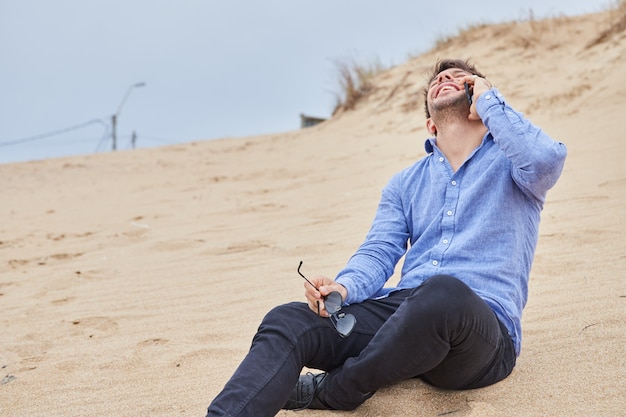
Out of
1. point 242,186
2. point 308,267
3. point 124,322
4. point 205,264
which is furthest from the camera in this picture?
point 242,186

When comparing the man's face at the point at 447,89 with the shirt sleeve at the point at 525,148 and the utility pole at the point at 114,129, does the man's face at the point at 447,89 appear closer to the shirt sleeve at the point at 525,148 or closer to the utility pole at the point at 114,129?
the shirt sleeve at the point at 525,148

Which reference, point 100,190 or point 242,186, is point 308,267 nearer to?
point 242,186

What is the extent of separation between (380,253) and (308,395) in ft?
1.81

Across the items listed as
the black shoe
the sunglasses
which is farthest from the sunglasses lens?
the black shoe

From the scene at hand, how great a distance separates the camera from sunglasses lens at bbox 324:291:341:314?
2.32m

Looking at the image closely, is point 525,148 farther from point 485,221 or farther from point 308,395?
point 308,395

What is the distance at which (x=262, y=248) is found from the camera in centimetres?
501

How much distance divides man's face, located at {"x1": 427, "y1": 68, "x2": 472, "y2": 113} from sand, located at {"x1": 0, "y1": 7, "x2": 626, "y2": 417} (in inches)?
36.2

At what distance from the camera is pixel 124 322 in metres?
3.60

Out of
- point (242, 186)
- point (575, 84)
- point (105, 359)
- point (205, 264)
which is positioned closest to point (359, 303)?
point (105, 359)

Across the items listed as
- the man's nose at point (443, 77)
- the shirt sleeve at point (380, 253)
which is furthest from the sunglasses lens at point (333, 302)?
the man's nose at point (443, 77)

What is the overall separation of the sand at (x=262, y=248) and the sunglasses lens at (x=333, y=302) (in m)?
0.32

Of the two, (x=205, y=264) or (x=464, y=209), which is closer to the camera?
(x=464, y=209)

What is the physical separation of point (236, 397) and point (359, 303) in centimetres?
61
